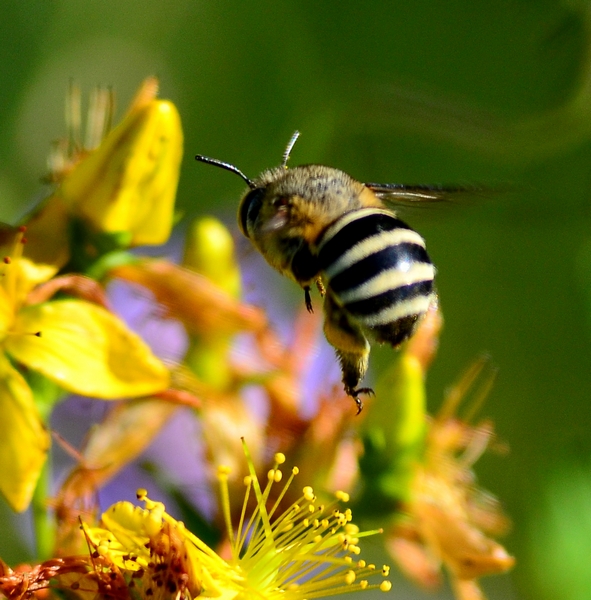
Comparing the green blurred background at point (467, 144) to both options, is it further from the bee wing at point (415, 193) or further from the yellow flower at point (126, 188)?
the yellow flower at point (126, 188)

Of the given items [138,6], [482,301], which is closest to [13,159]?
[138,6]

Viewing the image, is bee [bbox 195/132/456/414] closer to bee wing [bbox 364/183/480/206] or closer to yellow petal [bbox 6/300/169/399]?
bee wing [bbox 364/183/480/206]

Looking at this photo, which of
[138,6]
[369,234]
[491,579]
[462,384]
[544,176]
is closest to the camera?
[369,234]

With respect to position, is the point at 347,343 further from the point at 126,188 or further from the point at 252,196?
the point at 126,188

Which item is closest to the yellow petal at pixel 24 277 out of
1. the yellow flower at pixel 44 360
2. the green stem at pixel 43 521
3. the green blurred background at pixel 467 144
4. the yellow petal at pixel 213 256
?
the yellow flower at pixel 44 360

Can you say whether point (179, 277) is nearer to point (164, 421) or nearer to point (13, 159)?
point (164, 421)

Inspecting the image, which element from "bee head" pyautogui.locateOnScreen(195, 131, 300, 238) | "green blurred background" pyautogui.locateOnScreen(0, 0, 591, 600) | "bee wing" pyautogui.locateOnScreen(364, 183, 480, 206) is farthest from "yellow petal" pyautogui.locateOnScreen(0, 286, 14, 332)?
"green blurred background" pyautogui.locateOnScreen(0, 0, 591, 600)

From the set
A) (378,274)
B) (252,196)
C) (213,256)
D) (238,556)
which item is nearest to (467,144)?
(213,256)
